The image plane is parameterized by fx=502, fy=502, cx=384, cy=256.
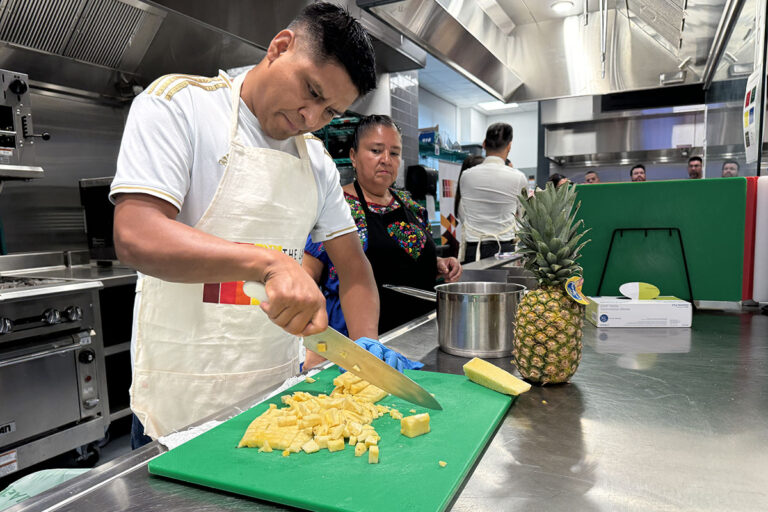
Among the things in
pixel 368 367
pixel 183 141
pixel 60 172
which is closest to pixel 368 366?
pixel 368 367

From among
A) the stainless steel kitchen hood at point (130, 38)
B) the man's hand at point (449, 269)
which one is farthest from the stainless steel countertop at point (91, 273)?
the man's hand at point (449, 269)

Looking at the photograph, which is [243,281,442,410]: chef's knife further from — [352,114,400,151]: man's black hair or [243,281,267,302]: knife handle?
[352,114,400,151]: man's black hair

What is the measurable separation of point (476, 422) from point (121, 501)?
0.58m

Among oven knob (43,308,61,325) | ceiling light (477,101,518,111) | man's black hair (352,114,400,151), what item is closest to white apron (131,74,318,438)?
man's black hair (352,114,400,151)

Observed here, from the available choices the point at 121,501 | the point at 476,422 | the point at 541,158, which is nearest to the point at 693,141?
the point at 541,158

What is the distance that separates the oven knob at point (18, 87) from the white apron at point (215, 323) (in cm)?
237

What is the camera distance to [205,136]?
48.1 inches

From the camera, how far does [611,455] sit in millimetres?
801

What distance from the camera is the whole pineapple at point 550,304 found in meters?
1.10

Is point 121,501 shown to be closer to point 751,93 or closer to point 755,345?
point 755,345

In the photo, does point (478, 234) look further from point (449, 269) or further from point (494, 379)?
point (494, 379)

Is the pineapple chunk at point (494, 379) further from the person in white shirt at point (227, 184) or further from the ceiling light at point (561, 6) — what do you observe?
the ceiling light at point (561, 6)

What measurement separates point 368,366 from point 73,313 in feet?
8.02

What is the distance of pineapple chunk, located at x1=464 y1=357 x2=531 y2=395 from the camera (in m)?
1.05
